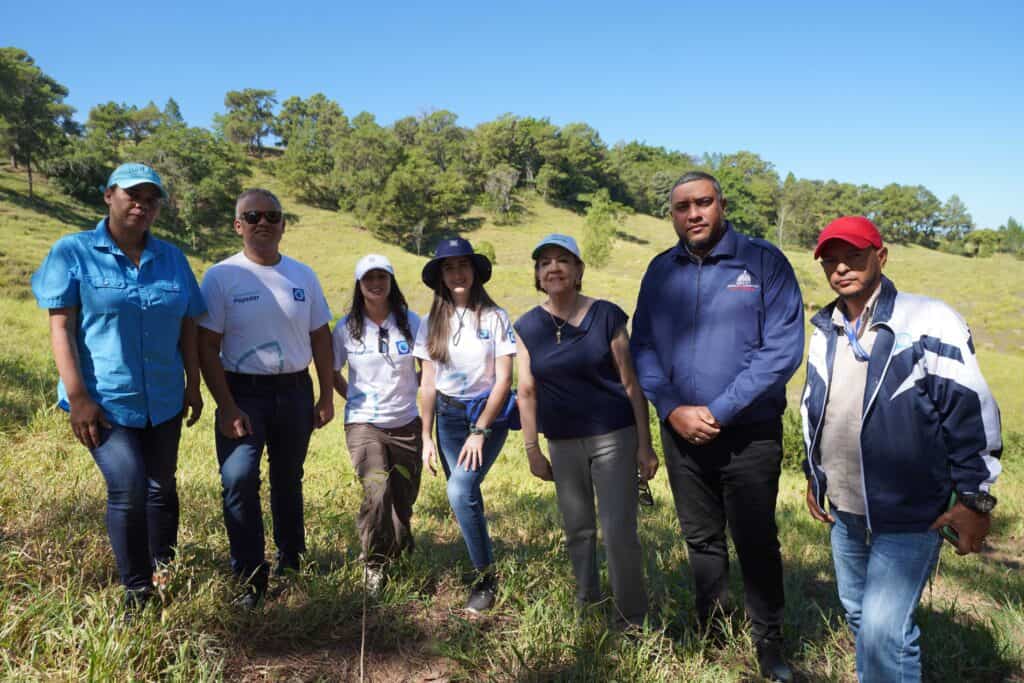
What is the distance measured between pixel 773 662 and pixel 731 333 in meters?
1.58

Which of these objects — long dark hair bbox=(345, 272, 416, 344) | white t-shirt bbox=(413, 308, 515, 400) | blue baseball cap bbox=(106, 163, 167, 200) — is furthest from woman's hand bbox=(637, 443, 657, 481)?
blue baseball cap bbox=(106, 163, 167, 200)

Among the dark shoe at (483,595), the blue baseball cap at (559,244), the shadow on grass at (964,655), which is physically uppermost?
the blue baseball cap at (559,244)

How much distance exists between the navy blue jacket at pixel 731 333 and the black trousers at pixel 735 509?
0.50 feet

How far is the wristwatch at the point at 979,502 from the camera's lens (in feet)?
6.52

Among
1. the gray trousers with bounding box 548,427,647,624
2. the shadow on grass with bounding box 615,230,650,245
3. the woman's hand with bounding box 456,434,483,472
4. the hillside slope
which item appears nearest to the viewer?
the gray trousers with bounding box 548,427,647,624

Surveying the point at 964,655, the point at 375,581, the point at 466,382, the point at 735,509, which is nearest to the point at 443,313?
the point at 466,382

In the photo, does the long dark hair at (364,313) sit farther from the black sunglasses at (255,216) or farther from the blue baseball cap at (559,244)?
the blue baseball cap at (559,244)

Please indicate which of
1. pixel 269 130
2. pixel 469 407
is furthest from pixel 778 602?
pixel 269 130

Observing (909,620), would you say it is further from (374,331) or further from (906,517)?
(374,331)

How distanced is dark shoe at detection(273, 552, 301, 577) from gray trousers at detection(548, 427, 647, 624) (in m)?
1.60

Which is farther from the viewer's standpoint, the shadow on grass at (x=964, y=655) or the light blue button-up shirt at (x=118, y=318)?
the shadow on grass at (x=964, y=655)

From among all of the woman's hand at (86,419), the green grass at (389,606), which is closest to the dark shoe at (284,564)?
the green grass at (389,606)

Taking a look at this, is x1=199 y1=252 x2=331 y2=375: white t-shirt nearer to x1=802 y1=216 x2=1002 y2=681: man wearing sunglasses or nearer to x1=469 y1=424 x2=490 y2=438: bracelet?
x1=469 y1=424 x2=490 y2=438: bracelet

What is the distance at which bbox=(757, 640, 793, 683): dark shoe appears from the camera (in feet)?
8.91
